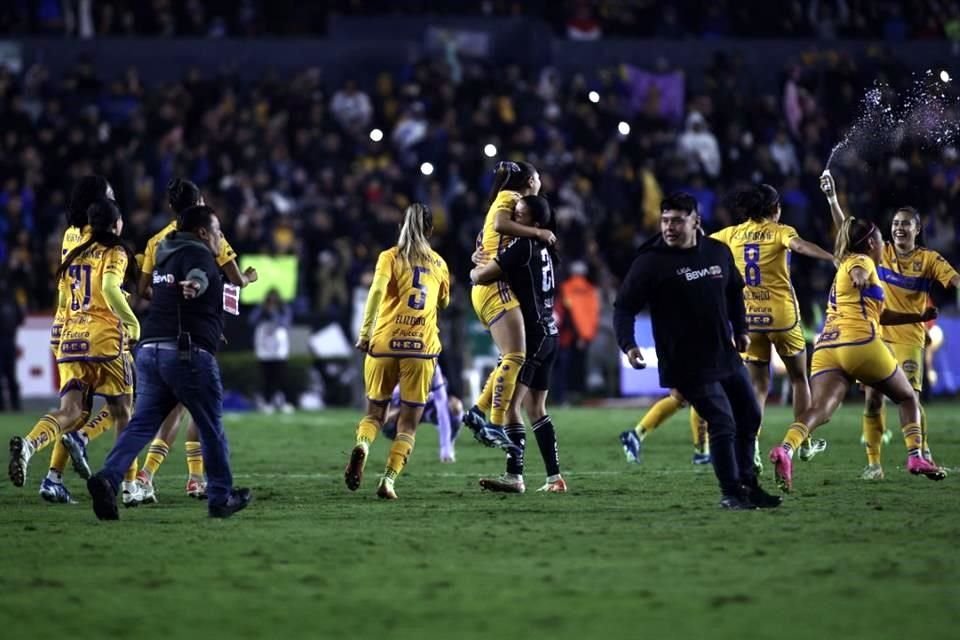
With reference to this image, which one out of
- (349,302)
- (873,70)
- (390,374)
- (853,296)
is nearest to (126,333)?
(390,374)

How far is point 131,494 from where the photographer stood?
13070 mm

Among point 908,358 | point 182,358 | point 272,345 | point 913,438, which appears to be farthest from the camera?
point 272,345

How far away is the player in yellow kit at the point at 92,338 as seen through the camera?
517 inches

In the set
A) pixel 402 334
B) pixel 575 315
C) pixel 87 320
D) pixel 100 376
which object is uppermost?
pixel 575 315

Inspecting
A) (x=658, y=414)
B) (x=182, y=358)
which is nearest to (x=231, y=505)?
(x=182, y=358)

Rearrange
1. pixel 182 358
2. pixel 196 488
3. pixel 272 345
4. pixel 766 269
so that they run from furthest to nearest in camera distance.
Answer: pixel 272 345 < pixel 766 269 < pixel 196 488 < pixel 182 358

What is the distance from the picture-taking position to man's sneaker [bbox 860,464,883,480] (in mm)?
14766

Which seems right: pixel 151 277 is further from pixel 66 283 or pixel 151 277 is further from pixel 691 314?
pixel 691 314

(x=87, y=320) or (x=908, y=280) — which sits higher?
(x=908, y=280)

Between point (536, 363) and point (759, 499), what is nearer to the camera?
point (759, 499)

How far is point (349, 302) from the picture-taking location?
29625mm

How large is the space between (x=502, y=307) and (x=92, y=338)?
327 cm

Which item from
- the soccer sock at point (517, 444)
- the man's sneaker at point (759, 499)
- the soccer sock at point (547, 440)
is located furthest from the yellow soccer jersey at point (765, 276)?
the man's sneaker at point (759, 499)

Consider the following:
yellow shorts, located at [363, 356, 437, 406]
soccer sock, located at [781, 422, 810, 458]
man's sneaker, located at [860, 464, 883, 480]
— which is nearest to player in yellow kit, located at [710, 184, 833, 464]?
man's sneaker, located at [860, 464, 883, 480]
